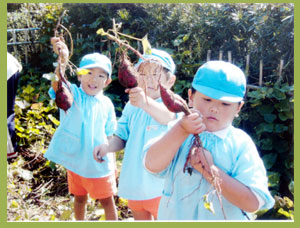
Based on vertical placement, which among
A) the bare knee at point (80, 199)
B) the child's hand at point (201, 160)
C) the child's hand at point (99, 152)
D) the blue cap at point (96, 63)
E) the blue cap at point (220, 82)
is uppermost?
the blue cap at point (96, 63)

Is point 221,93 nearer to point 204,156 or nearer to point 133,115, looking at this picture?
point 204,156

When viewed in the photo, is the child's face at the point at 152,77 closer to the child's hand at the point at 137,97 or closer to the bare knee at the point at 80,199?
the child's hand at the point at 137,97

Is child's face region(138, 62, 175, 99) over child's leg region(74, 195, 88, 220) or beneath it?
over

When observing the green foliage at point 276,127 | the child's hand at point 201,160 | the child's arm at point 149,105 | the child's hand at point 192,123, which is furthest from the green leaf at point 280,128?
the child's hand at point 192,123

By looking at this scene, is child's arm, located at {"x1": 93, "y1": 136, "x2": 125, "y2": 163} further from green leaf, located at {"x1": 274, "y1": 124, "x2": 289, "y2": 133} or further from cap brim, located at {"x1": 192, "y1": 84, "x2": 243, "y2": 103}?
green leaf, located at {"x1": 274, "y1": 124, "x2": 289, "y2": 133}

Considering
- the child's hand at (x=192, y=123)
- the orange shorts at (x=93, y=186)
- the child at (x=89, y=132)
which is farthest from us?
the orange shorts at (x=93, y=186)

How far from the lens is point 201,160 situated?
46.7 inches

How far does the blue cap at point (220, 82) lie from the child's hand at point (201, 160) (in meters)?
0.20

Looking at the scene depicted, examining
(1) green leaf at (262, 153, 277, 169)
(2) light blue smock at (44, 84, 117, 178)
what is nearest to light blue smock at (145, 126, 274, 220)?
(2) light blue smock at (44, 84, 117, 178)

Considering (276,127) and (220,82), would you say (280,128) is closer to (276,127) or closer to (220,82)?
(276,127)

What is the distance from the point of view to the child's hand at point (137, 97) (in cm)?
135

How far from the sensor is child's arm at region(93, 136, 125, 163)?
176 centimetres

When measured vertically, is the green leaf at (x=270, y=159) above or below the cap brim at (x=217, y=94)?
below

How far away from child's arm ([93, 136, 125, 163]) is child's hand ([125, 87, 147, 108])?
0.42 meters
